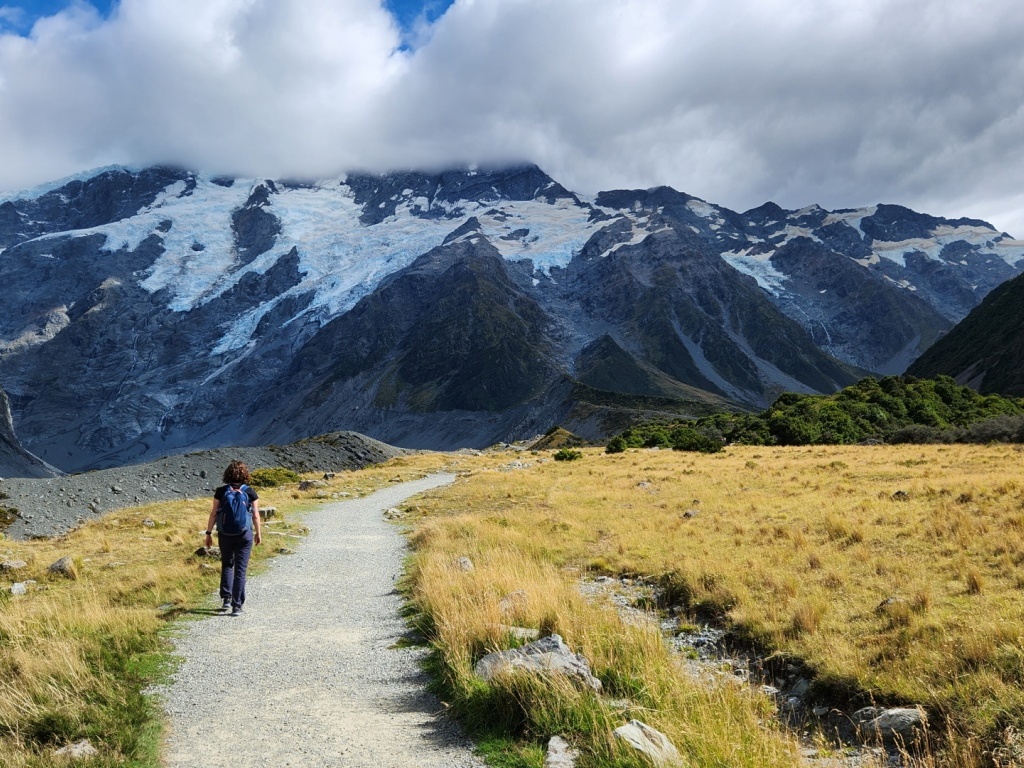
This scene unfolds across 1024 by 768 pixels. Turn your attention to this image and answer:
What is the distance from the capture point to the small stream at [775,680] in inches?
254

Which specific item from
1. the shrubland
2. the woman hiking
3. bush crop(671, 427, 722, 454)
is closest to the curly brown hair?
the woman hiking

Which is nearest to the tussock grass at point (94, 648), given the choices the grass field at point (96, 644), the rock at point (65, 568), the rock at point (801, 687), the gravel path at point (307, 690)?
the grass field at point (96, 644)

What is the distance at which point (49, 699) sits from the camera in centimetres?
662

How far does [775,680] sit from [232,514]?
922 centimetres

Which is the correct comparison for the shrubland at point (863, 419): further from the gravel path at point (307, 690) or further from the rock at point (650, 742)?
the rock at point (650, 742)

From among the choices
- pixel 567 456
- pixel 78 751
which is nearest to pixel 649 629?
pixel 78 751

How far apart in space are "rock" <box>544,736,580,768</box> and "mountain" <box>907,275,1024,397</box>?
148907 millimetres

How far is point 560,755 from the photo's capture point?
5738 mm

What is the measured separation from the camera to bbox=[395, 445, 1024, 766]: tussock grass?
6.63 m

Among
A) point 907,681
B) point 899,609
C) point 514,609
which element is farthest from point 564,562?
point 907,681

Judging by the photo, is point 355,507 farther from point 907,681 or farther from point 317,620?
point 907,681

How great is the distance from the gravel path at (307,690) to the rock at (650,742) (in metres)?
1.42

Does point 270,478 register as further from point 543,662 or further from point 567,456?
point 543,662

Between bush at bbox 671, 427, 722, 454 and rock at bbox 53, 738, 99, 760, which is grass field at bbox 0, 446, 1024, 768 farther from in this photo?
bush at bbox 671, 427, 722, 454
